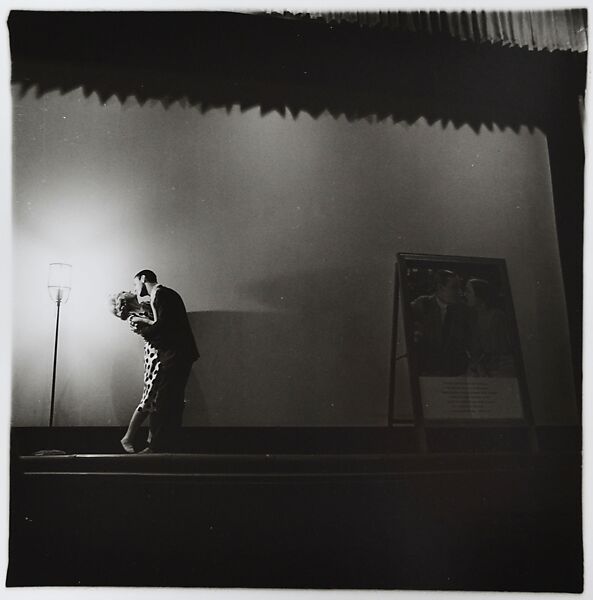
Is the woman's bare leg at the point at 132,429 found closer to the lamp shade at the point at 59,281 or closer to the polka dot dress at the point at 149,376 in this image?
the polka dot dress at the point at 149,376

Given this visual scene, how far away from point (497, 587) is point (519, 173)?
4.07ft

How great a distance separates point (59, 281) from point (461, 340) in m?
1.22

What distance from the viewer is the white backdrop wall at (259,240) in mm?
1938

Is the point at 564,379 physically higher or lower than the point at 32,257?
lower

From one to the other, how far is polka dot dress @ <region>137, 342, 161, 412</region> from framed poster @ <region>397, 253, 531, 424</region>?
754mm

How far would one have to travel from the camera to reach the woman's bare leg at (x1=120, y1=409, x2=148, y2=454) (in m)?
1.87

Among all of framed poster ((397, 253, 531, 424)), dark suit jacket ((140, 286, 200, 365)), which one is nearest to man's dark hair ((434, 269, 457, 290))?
framed poster ((397, 253, 531, 424))

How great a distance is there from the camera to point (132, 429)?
6.20 feet

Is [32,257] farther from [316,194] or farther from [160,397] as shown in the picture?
[316,194]

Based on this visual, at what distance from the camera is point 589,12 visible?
2033 mm

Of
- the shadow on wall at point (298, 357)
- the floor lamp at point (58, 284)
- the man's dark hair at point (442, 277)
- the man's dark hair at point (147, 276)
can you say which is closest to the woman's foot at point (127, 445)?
the shadow on wall at point (298, 357)

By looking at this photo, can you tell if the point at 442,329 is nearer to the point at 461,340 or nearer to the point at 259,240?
the point at 461,340

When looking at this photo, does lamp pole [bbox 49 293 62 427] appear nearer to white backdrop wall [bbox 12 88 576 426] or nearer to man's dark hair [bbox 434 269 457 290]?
white backdrop wall [bbox 12 88 576 426]

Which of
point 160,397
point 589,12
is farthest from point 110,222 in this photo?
point 589,12
